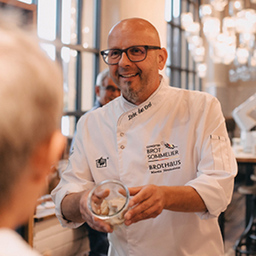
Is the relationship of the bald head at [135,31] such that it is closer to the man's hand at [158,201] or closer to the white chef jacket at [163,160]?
the white chef jacket at [163,160]

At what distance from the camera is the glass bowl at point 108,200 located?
1077 millimetres

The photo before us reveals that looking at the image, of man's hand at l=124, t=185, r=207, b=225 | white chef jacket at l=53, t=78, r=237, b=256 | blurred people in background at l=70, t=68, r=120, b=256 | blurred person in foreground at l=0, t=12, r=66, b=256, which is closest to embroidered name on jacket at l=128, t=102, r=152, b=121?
white chef jacket at l=53, t=78, r=237, b=256

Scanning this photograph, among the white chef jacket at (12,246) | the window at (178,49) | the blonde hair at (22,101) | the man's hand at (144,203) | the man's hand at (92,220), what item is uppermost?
the window at (178,49)

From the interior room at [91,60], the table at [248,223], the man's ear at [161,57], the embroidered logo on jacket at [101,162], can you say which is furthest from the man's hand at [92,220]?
the table at [248,223]

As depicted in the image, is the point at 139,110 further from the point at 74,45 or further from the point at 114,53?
the point at 74,45

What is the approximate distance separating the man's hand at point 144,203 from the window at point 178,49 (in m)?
7.67

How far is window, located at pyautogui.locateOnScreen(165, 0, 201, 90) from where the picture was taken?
29.0 feet

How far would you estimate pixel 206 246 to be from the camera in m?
1.43

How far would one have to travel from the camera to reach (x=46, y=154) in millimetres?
528

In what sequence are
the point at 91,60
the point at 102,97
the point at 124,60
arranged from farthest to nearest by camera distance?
the point at 91,60 → the point at 102,97 → the point at 124,60

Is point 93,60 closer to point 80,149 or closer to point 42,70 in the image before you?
point 80,149

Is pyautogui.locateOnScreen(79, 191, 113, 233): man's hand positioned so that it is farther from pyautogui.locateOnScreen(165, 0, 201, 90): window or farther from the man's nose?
pyautogui.locateOnScreen(165, 0, 201, 90): window

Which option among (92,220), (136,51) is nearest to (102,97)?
(136,51)

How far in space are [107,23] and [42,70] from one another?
469cm
